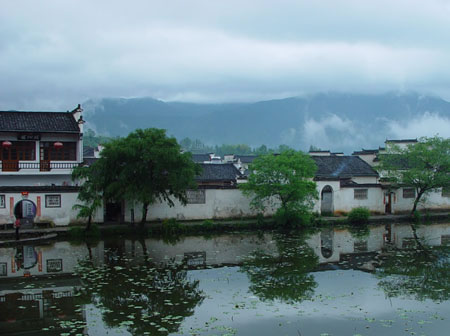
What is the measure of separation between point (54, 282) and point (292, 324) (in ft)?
27.2

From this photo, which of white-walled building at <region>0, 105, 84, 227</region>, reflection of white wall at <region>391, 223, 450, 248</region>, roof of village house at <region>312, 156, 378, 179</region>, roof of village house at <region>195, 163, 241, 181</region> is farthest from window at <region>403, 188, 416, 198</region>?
white-walled building at <region>0, 105, 84, 227</region>

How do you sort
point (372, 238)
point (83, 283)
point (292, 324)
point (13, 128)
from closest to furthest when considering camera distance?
point (292, 324) < point (83, 283) < point (372, 238) < point (13, 128)

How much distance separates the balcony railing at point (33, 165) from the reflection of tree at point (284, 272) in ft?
49.0

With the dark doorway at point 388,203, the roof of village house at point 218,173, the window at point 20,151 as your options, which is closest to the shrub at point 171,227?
the roof of village house at point 218,173

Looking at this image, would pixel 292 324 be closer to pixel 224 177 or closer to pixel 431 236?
pixel 431 236

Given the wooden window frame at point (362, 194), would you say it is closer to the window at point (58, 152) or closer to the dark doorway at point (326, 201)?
the dark doorway at point (326, 201)

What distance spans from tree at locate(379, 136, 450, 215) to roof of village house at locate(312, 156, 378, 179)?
3.68 m

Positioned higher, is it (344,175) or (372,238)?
(344,175)

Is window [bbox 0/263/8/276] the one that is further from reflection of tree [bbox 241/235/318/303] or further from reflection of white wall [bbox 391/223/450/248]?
reflection of white wall [bbox 391/223/450/248]

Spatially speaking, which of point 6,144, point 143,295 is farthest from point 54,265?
point 6,144

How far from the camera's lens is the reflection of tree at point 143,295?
39.2 feet

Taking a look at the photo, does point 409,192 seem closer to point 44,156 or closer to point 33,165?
point 44,156

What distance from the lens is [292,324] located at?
11.8 m

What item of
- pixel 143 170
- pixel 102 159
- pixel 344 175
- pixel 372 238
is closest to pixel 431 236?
pixel 372 238
